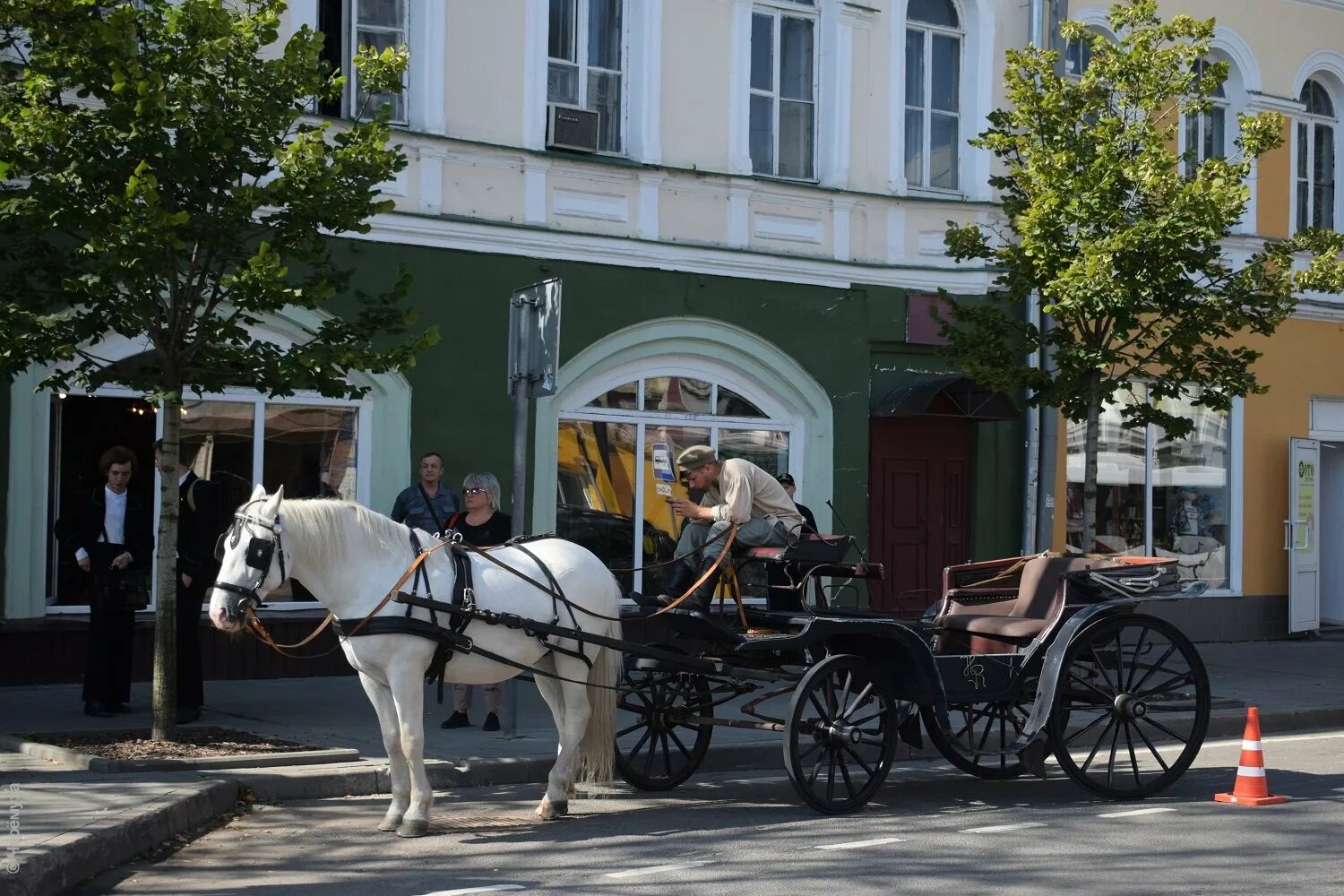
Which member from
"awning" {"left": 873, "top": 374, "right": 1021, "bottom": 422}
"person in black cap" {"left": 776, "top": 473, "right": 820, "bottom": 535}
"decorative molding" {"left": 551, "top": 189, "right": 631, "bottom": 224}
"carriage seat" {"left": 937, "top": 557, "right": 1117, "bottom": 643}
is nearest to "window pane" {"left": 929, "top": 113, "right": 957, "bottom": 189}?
"awning" {"left": 873, "top": 374, "right": 1021, "bottom": 422}

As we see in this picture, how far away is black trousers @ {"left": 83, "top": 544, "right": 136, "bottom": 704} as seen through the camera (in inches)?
437

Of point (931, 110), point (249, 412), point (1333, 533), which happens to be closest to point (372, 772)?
point (249, 412)

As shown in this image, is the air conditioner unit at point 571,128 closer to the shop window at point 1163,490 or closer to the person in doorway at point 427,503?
the person in doorway at point 427,503

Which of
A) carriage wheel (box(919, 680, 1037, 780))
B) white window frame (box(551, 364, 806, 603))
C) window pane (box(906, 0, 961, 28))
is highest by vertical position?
window pane (box(906, 0, 961, 28))

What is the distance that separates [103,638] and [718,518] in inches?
186

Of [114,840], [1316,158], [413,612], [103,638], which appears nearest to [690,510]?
[413,612]

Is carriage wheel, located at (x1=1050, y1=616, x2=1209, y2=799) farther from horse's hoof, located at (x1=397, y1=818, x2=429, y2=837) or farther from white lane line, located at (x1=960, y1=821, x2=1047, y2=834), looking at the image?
horse's hoof, located at (x1=397, y1=818, x2=429, y2=837)

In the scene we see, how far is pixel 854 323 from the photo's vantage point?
1670cm

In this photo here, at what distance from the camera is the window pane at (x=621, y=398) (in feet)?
50.7

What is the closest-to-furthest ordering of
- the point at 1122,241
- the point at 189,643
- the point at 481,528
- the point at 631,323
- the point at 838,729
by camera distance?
1. the point at 838,729
2. the point at 481,528
3. the point at 189,643
4. the point at 1122,241
5. the point at 631,323

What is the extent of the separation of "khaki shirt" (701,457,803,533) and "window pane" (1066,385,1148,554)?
9.89 meters

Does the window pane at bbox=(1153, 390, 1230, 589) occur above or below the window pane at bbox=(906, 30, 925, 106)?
below

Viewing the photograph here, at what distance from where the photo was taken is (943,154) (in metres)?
17.6

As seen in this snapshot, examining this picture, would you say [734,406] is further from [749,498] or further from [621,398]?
[749,498]
